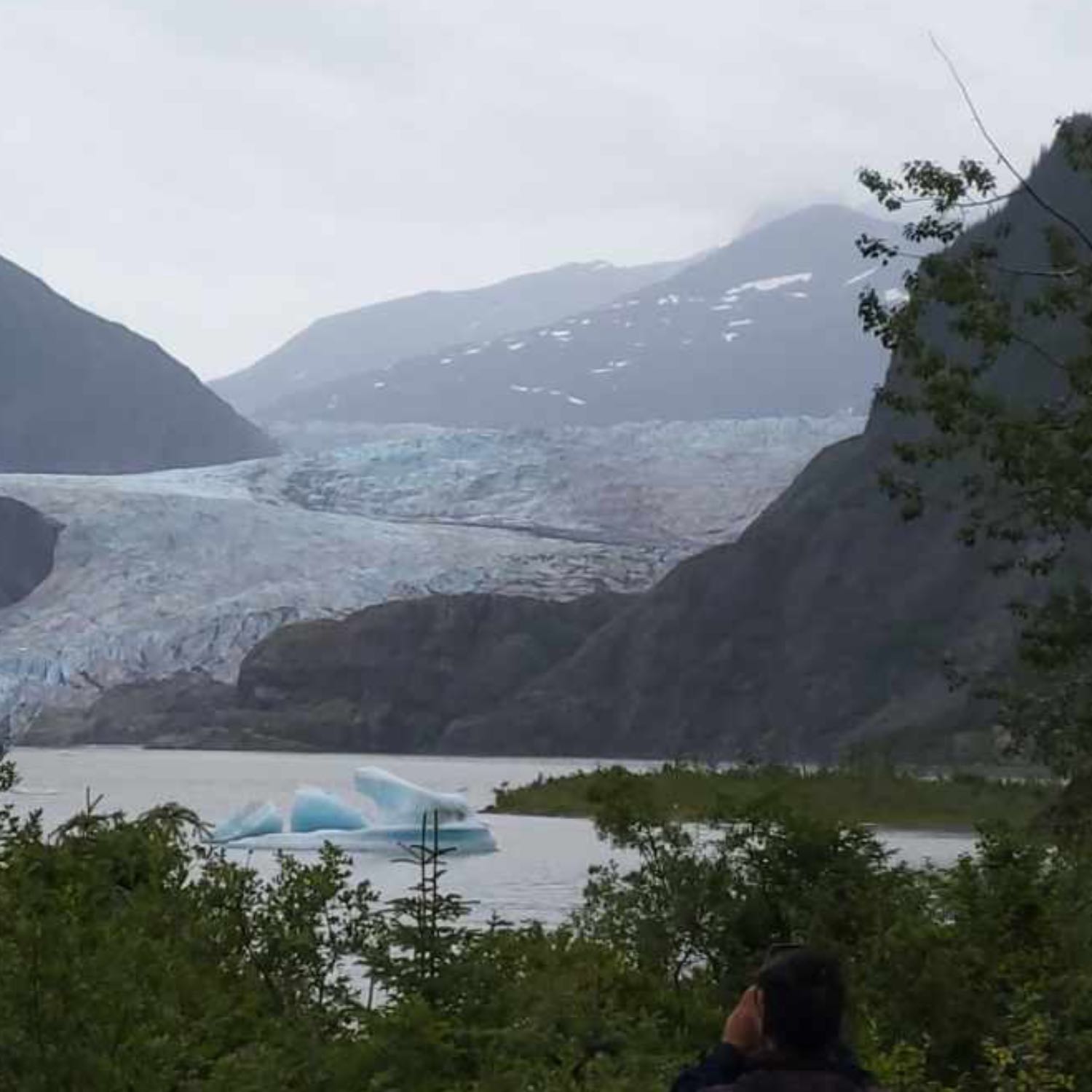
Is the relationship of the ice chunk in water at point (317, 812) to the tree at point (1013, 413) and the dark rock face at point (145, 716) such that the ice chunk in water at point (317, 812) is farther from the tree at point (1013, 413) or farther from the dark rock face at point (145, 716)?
the dark rock face at point (145, 716)

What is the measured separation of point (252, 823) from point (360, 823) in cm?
611

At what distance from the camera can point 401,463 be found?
104125mm

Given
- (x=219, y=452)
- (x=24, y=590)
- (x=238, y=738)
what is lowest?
(x=238, y=738)

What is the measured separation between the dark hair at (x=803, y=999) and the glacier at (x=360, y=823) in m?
32.2

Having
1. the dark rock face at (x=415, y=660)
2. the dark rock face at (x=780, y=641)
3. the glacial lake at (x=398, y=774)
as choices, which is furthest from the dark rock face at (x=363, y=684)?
the dark rock face at (x=780, y=641)

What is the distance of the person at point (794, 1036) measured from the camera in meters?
5.15

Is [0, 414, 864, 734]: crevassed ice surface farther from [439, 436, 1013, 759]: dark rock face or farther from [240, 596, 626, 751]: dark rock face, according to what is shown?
[439, 436, 1013, 759]: dark rock face

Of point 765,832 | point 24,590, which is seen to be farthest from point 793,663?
point 765,832

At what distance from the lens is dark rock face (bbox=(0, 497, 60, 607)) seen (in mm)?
110438

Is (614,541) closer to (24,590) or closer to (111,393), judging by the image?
(24,590)

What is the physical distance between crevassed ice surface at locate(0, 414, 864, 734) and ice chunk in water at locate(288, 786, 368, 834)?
4388cm

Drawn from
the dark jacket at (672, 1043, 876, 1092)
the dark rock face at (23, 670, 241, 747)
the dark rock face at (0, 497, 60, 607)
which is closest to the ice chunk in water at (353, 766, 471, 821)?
the dark jacket at (672, 1043, 876, 1092)

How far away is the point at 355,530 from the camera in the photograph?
9388 cm

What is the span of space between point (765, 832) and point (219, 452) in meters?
180
